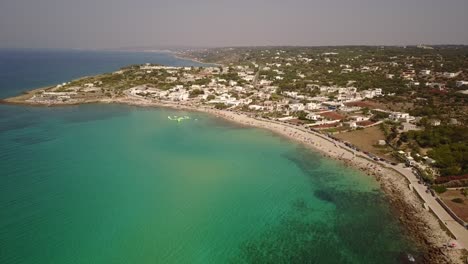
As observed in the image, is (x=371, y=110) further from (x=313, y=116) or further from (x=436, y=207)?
(x=436, y=207)

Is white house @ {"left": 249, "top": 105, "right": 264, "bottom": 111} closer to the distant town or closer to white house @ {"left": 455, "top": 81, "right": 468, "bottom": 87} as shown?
the distant town

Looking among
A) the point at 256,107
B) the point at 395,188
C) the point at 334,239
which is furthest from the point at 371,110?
the point at 334,239

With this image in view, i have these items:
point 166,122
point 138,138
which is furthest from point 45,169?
point 166,122

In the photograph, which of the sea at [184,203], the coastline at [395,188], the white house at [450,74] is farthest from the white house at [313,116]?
the white house at [450,74]

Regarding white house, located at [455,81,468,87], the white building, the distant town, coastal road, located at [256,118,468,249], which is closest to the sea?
coastal road, located at [256,118,468,249]

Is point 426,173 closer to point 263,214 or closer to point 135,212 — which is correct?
point 263,214
